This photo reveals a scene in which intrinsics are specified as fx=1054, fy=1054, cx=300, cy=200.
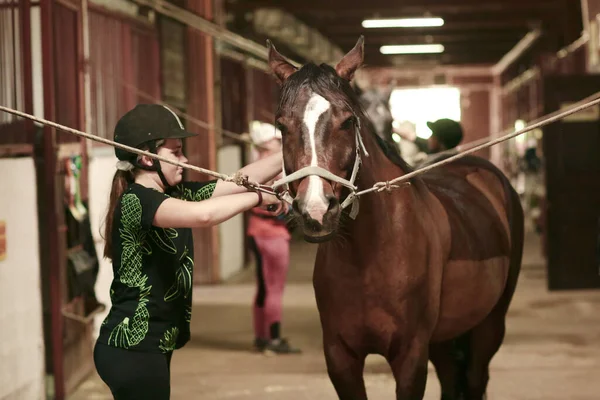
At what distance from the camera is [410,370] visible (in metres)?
3.86

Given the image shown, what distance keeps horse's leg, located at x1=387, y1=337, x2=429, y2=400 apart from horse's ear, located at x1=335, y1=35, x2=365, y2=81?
1.01 m

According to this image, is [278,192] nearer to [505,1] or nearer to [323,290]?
[323,290]

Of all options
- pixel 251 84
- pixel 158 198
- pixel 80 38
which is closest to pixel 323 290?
pixel 158 198

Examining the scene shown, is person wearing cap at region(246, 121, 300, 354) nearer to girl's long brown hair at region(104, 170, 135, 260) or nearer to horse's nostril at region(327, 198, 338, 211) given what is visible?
girl's long brown hair at region(104, 170, 135, 260)

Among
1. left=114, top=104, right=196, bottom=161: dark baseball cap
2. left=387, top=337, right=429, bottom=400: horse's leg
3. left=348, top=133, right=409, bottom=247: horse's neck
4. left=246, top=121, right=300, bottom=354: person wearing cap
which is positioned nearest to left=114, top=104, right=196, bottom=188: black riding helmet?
left=114, top=104, right=196, bottom=161: dark baseball cap

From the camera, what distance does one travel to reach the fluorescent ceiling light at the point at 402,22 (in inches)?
742

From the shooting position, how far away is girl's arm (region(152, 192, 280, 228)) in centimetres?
325

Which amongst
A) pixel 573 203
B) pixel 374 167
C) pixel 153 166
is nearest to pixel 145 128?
pixel 153 166

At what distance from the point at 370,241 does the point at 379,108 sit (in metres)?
3.25

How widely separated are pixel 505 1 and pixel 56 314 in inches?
452

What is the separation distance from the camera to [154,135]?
3.41 meters

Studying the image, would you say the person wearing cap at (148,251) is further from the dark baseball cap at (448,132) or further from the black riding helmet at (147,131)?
the dark baseball cap at (448,132)

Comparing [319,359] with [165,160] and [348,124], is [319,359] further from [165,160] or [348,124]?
[165,160]

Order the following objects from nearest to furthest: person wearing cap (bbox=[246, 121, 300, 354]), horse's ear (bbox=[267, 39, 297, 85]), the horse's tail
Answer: horse's ear (bbox=[267, 39, 297, 85]) → the horse's tail → person wearing cap (bbox=[246, 121, 300, 354])
